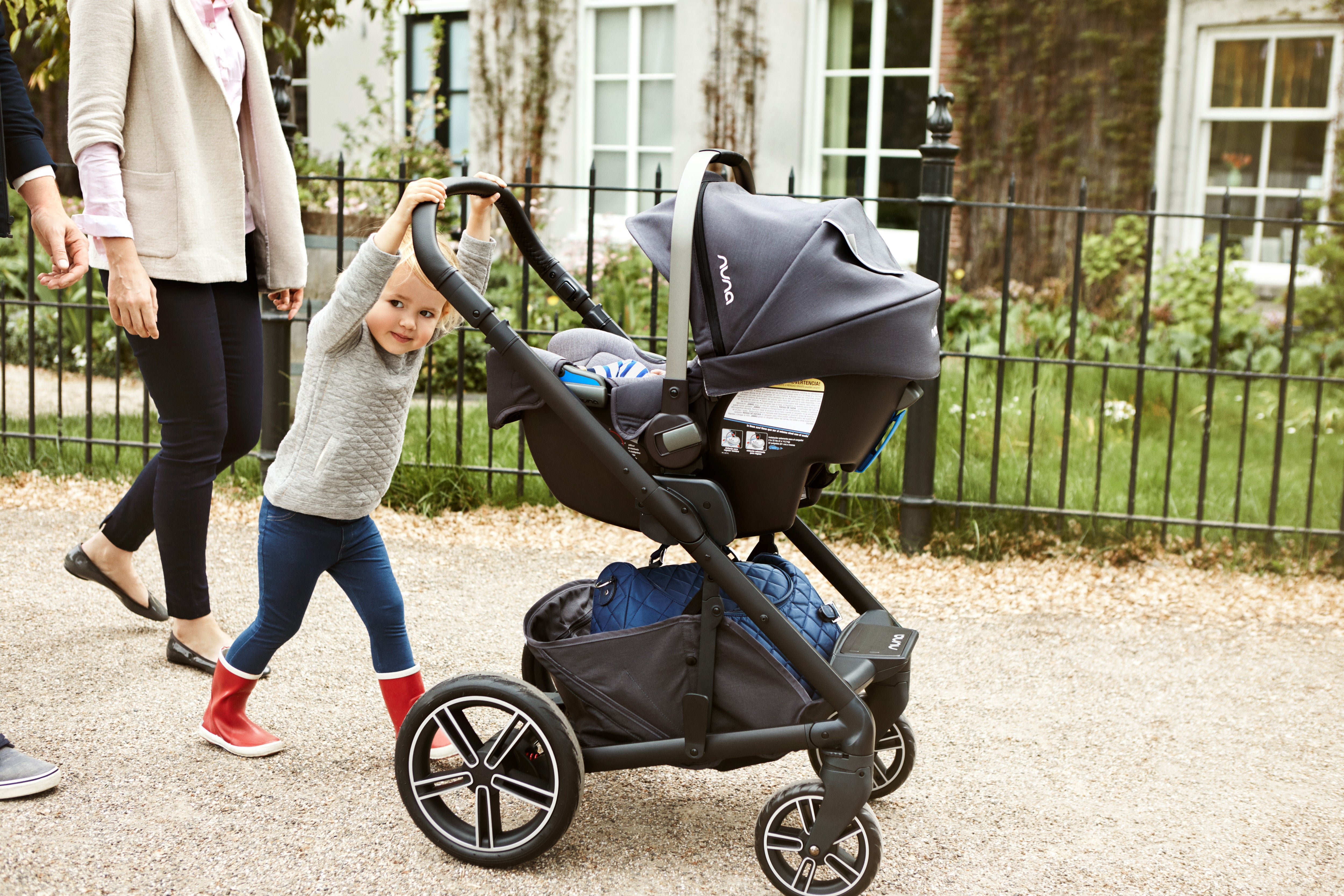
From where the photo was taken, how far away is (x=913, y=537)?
14.9 ft

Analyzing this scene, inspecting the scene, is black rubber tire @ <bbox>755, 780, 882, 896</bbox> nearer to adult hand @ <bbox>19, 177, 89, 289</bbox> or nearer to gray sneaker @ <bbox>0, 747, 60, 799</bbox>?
gray sneaker @ <bbox>0, 747, 60, 799</bbox>

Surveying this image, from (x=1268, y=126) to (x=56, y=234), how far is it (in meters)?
9.14

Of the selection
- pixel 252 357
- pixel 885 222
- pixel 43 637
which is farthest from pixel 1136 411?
pixel 885 222

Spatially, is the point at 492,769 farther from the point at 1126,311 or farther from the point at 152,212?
the point at 1126,311

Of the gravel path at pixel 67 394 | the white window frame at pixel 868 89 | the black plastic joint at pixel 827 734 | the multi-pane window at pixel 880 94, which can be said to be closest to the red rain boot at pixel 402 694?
the black plastic joint at pixel 827 734

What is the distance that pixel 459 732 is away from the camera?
2221 mm

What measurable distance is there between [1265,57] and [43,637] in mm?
9209

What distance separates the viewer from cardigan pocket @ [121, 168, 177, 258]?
265 centimetres

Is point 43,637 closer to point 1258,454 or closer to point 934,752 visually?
point 934,752

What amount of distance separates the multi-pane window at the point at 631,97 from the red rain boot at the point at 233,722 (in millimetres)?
7964

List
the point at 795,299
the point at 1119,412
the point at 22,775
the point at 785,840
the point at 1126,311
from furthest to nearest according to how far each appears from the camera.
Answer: the point at 1126,311 < the point at 1119,412 < the point at 22,775 < the point at 785,840 < the point at 795,299

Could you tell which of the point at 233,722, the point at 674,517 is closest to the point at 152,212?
the point at 233,722

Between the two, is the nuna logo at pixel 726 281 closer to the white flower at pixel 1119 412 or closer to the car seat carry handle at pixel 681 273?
the car seat carry handle at pixel 681 273

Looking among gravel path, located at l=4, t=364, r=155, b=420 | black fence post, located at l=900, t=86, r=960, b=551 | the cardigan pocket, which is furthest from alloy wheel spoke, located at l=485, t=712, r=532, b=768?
gravel path, located at l=4, t=364, r=155, b=420
